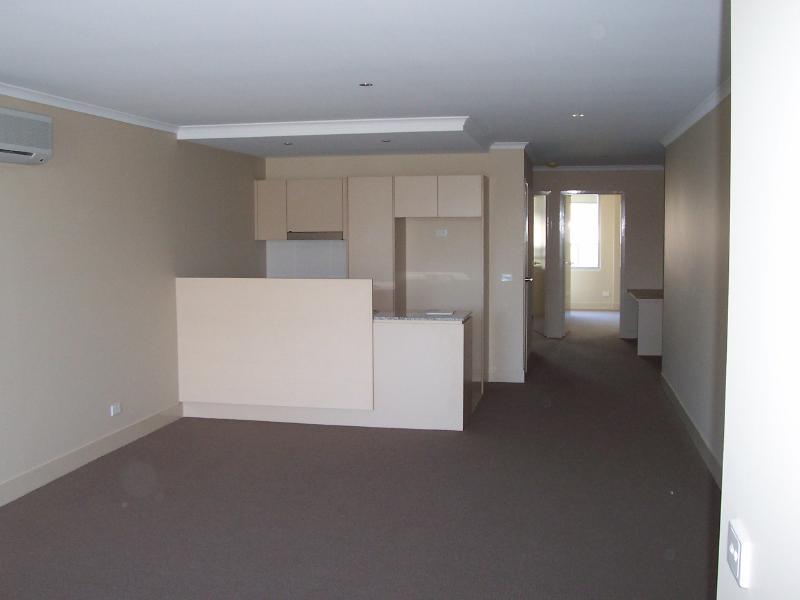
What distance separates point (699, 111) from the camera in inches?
211

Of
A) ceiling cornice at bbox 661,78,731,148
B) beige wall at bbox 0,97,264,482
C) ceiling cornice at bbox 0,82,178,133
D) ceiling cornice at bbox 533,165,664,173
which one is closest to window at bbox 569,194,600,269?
ceiling cornice at bbox 533,165,664,173

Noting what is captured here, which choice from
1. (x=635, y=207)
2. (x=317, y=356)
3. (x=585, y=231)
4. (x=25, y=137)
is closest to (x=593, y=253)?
(x=585, y=231)

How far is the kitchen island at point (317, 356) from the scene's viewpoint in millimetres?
5766

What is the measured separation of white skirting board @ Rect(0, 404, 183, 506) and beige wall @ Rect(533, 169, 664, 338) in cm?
643

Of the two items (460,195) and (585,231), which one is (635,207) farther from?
(460,195)

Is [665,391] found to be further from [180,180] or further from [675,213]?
[180,180]

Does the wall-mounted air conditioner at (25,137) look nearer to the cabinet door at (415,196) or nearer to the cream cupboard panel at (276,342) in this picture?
the cream cupboard panel at (276,342)

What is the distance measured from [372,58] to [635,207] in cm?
750

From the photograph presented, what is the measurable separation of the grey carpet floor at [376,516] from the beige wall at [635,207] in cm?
480

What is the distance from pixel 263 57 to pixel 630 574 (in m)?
3.08

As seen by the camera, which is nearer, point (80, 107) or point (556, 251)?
point (80, 107)

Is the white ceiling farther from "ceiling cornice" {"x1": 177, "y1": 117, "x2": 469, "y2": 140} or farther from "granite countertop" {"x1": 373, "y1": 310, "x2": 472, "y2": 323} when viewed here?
"granite countertop" {"x1": 373, "y1": 310, "x2": 472, "y2": 323}

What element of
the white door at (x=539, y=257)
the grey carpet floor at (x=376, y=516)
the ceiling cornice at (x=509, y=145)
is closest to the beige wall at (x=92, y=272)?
the grey carpet floor at (x=376, y=516)

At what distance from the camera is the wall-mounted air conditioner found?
13.3 ft
